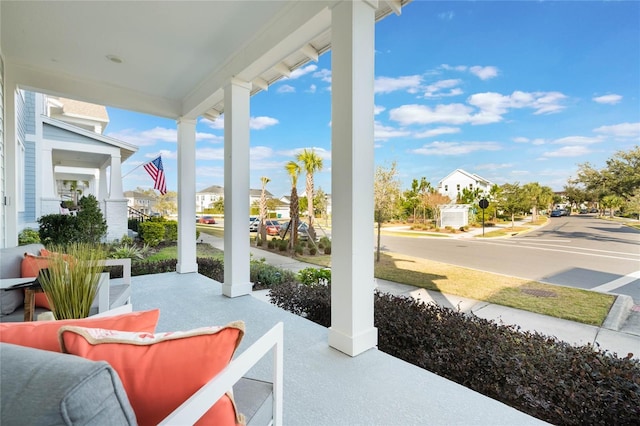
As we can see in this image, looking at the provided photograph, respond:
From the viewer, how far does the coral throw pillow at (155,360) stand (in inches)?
31.1

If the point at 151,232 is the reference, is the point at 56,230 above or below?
above

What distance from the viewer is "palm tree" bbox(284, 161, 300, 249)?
6551mm

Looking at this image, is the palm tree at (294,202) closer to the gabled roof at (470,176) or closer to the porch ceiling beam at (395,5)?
the gabled roof at (470,176)

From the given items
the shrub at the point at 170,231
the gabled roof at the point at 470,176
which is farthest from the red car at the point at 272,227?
the gabled roof at the point at 470,176

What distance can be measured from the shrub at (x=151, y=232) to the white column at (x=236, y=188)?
450cm

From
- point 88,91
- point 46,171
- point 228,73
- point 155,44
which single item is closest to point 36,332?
point 155,44

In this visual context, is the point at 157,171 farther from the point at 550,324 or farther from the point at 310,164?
the point at 550,324

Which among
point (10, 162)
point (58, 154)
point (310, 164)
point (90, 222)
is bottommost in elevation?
point (90, 222)

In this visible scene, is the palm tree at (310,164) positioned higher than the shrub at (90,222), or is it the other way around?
the palm tree at (310,164)

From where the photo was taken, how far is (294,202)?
6.77 meters

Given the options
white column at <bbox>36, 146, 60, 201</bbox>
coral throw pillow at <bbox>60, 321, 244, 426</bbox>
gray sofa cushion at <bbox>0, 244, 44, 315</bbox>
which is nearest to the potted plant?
gray sofa cushion at <bbox>0, 244, 44, 315</bbox>

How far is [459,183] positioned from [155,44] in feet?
11.9

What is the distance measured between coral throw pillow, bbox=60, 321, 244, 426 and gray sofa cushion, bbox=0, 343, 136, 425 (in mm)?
196

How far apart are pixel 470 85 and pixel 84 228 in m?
7.09
